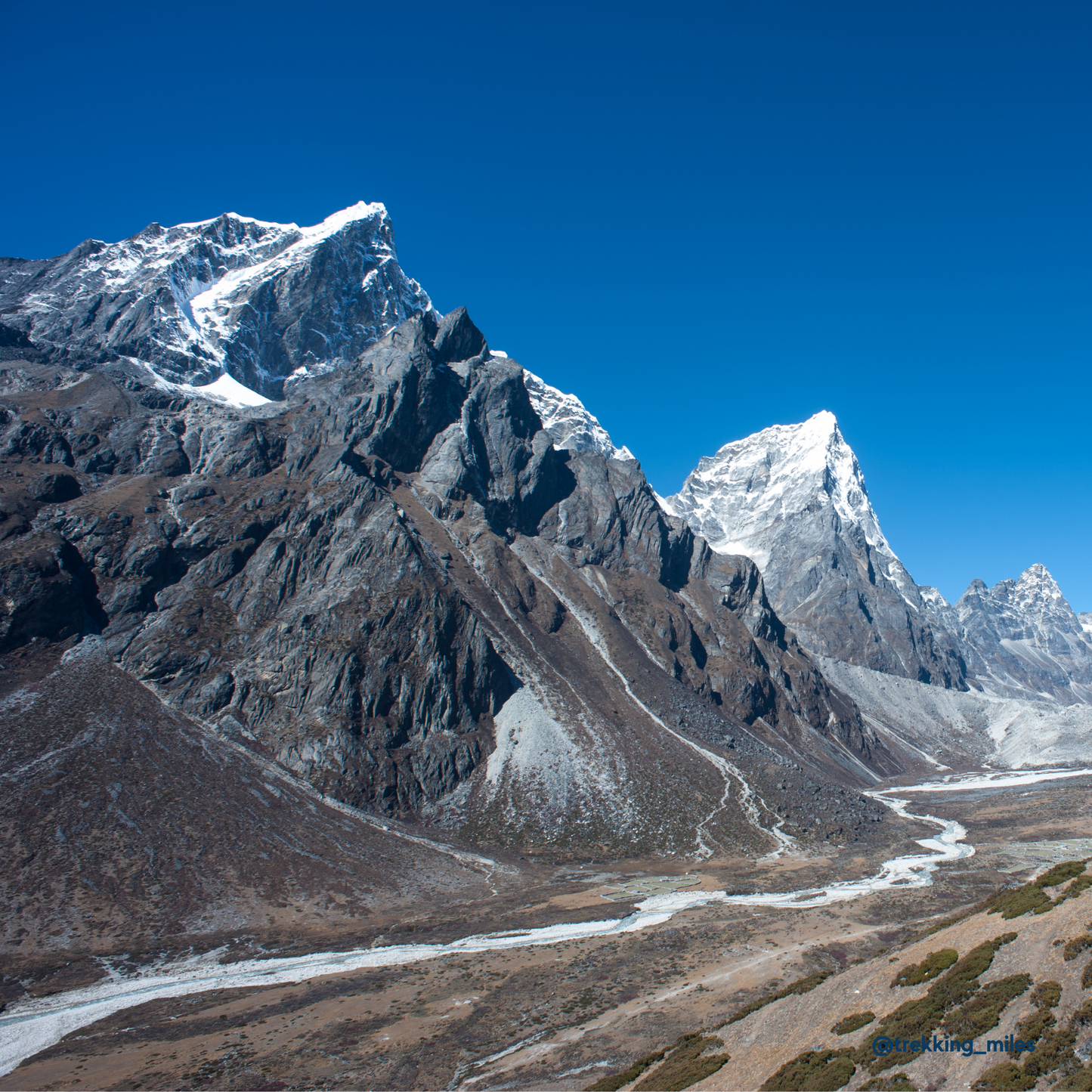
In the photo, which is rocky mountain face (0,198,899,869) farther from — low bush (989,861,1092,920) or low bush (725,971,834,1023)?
low bush (989,861,1092,920)

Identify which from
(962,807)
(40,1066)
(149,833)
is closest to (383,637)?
(149,833)

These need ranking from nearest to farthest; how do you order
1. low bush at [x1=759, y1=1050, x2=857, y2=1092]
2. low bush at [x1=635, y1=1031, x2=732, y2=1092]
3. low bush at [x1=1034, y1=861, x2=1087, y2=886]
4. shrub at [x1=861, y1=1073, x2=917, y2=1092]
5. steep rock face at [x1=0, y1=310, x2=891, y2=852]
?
shrub at [x1=861, y1=1073, x2=917, y2=1092] → low bush at [x1=759, y1=1050, x2=857, y2=1092] → low bush at [x1=635, y1=1031, x2=732, y2=1092] → low bush at [x1=1034, y1=861, x2=1087, y2=886] → steep rock face at [x1=0, y1=310, x2=891, y2=852]

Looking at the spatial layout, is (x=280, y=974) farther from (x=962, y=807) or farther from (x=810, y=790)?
(x=962, y=807)

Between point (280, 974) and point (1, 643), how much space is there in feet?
258

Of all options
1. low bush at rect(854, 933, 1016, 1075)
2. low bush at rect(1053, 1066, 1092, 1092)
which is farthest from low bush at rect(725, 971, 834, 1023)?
low bush at rect(1053, 1066, 1092, 1092)

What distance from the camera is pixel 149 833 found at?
84.5m

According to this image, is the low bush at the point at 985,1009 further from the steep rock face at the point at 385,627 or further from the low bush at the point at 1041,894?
the steep rock face at the point at 385,627

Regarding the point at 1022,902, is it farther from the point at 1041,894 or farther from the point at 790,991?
the point at 790,991

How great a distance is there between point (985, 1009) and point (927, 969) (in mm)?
6342

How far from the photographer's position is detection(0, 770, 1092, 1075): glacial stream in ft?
175

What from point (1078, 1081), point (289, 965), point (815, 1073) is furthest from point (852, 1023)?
point (289, 965)

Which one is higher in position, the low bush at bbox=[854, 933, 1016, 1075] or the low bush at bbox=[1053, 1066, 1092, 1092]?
the low bush at bbox=[1053, 1066, 1092, 1092]

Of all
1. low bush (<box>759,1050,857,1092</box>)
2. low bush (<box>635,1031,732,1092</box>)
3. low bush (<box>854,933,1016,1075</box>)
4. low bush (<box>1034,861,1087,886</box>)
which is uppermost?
low bush (<box>1034,861,1087,886</box>)

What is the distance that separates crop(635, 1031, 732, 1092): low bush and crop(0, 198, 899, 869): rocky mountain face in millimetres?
74529
